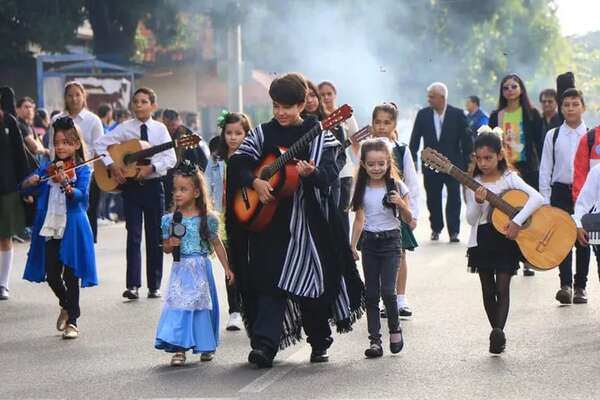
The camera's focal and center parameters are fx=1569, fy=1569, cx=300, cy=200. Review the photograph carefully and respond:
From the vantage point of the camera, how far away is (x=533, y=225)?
973 centimetres

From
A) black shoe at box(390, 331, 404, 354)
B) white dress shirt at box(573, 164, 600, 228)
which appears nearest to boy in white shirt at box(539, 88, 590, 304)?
white dress shirt at box(573, 164, 600, 228)

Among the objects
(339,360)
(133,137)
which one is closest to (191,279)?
(339,360)

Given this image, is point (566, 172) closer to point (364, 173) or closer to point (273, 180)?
point (364, 173)

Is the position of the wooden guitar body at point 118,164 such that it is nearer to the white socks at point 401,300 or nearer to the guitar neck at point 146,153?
the guitar neck at point 146,153

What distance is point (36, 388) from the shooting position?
8781 mm

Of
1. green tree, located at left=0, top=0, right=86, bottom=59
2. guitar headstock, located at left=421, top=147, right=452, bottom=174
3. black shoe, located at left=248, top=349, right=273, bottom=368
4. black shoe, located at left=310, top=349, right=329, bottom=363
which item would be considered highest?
green tree, located at left=0, top=0, right=86, bottom=59

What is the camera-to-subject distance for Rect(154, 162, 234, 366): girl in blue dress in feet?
31.1

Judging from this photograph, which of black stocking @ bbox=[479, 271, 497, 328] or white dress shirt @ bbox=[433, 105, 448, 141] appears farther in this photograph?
white dress shirt @ bbox=[433, 105, 448, 141]

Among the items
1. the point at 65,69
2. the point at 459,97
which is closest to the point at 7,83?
the point at 65,69

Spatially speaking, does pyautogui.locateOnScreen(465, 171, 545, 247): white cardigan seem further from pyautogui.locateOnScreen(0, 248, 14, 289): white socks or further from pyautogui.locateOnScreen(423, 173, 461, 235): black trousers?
pyautogui.locateOnScreen(423, 173, 461, 235): black trousers

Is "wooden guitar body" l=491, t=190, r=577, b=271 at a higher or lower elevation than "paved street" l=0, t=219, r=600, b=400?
higher

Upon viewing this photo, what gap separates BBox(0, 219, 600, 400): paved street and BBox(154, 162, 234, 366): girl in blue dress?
16cm

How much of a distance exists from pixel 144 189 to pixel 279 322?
4.10 meters

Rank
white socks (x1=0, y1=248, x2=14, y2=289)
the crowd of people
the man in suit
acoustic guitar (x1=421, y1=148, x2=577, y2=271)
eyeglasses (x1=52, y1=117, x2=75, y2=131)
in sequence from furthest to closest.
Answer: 1. the man in suit
2. white socks (x1=0, y1=248, x2=14, y2=289)
3. eyeglasses (x1=52, y1=117, x2=75, y2=131)
4. acoustic guitar (x1=421, y1=148, x2=577, y2=271)
5. the crowd of people
